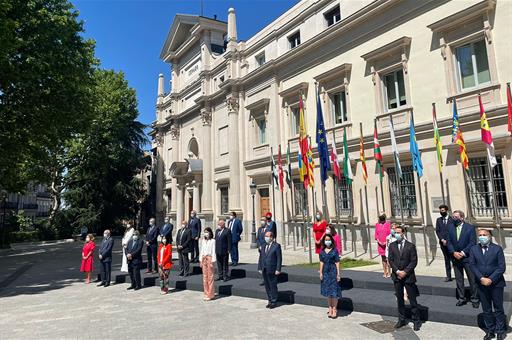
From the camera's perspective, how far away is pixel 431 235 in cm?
1310

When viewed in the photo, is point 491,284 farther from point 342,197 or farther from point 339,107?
point 339,107

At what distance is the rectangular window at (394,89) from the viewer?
48.9 feet

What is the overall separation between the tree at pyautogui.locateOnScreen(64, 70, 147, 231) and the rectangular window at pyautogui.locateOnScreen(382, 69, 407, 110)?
25592mm

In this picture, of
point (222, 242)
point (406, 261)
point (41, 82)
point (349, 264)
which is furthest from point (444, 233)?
point (41, 82)

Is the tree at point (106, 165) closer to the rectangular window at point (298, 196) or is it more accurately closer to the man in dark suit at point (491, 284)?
the rectangular window at point (298, 196)

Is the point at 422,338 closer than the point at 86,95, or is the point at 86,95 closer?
the point at 422,338

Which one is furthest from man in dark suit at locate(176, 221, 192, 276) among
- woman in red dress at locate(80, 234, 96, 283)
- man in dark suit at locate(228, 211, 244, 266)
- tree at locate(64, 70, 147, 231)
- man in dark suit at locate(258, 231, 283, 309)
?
tree at locate(64, 70, 147, 231)

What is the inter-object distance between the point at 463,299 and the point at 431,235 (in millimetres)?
6248

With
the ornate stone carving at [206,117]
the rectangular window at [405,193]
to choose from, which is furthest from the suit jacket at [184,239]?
the ornate stone carving at [206,117]

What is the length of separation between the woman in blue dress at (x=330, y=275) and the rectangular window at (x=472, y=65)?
914cm

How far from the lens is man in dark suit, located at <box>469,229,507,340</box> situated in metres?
5.75

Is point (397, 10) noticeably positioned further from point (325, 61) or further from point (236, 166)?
point (236, 166)

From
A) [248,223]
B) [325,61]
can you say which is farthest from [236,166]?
[325,61]

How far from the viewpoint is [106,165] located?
3384 cm
